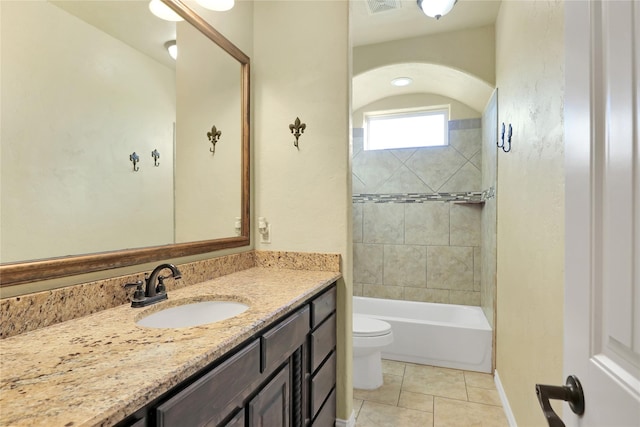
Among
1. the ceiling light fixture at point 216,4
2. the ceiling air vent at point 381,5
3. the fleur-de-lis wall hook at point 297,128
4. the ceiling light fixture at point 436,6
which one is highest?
the ceiling air vent at point 381,5

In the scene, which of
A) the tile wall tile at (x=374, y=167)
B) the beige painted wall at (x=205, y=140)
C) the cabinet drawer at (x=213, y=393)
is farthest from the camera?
the tile wall tile at (x=374, y=167)

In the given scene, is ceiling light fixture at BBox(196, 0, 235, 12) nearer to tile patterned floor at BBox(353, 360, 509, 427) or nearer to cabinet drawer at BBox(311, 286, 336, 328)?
cabinet drawer at BBox(311, 286, 336, 328)

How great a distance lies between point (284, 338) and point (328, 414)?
0.81 meters

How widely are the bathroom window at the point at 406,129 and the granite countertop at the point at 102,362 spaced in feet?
9.33

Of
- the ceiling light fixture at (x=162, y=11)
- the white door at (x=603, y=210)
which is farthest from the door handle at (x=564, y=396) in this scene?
the ceiling light fixture at (x=162, y=11)

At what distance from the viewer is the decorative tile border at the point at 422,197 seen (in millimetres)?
3186

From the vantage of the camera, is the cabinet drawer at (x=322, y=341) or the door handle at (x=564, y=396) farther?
the cabinet drawer at (x=322, y=341)

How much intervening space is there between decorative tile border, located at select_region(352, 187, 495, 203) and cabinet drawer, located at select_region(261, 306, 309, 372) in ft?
7.65

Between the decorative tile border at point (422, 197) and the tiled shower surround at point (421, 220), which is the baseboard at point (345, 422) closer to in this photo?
the tiled shower surround at point (421, 220)

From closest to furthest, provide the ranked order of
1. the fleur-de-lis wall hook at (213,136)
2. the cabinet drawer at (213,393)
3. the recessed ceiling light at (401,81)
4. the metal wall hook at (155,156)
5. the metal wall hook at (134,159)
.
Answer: the cabinet drawer at (213,393), the metal wall hook at (134,159), the metal wall hook at (155,156), the fleur-de-lis wall hook at (213,136), the recessed ceiling light at (401,81)

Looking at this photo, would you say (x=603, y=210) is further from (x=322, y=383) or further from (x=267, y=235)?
(x=267, y=235)

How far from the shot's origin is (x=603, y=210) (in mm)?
471

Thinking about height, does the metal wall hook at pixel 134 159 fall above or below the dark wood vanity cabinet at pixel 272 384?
above

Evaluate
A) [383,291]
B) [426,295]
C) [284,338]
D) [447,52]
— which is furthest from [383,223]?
[284,338]
